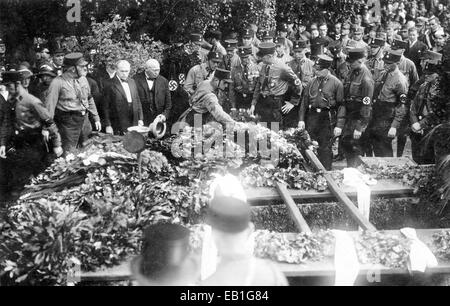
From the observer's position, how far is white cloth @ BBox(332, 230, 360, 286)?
174 inches

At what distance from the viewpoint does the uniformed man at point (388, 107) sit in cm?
816

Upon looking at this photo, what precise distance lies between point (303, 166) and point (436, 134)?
1.58m

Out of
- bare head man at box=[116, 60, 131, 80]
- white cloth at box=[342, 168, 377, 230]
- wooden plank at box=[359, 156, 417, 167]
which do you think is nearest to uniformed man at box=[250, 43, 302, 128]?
bare head man at box=[116, 60, 131, 80]

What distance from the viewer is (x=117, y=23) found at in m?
9.05

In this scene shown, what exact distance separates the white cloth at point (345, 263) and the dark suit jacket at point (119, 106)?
4323 millimetres

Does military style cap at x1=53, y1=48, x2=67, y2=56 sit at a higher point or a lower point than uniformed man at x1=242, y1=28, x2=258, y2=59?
lower

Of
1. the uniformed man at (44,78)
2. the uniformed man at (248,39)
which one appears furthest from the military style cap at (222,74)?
the uniformed man at (248,39)

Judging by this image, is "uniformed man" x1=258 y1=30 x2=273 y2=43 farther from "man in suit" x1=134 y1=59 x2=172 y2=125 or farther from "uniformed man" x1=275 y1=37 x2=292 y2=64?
"man in suit" x1=134 y1=59 x2=172 y2=125

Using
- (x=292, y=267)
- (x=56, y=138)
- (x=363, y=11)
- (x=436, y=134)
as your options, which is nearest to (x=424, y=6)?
(x=363, y=11)

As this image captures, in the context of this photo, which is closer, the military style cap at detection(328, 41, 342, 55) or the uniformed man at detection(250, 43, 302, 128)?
the uniformed man at detection(250, 43, 302, 128)

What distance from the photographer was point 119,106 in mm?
8023

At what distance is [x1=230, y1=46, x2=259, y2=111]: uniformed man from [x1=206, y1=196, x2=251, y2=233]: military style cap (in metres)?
6.30

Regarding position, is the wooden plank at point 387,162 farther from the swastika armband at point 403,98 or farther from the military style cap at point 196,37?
the military style cap at point 196,37

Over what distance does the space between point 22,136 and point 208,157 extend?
2.58 meters
